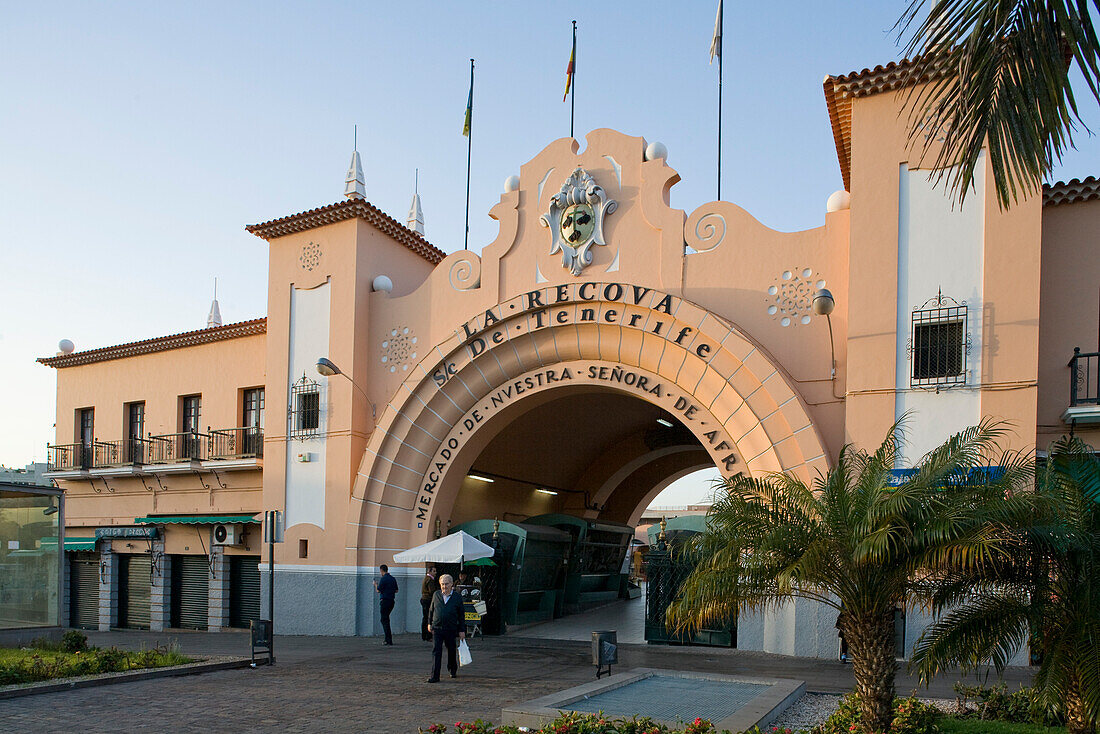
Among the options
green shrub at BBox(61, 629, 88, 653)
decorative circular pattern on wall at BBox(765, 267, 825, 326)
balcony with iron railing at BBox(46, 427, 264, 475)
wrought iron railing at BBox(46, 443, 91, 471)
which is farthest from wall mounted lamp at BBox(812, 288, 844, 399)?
wrought iron railing at BBox(46, 443, 91, 471)

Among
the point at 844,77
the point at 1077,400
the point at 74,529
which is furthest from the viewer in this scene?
the point at 74,529

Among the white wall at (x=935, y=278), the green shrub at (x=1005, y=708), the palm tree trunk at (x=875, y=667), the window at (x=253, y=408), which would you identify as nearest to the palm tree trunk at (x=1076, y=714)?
the green shrub at (x=1005, y=708)

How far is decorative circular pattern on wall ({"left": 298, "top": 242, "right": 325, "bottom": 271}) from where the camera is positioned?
2183cm

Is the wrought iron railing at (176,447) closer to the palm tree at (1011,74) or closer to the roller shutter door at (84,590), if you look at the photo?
the roller shutter door at (84,590)

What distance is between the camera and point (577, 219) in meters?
18.6

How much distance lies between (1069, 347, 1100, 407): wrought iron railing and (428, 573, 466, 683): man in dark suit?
995 cm

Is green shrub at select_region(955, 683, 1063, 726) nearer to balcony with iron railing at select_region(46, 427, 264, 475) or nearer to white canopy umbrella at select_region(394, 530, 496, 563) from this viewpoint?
white canopy umbrella at select_region(394, 530, 496, 563)

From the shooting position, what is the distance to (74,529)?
27.4 m

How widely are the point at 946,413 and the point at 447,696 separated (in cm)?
894

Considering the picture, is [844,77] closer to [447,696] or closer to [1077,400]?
[1077,400]

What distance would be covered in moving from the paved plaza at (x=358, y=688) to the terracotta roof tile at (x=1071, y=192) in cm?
747

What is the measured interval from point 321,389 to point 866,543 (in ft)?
51.5

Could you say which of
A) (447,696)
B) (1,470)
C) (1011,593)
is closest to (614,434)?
(447,696)

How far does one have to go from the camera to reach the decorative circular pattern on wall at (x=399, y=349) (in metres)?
20.6
